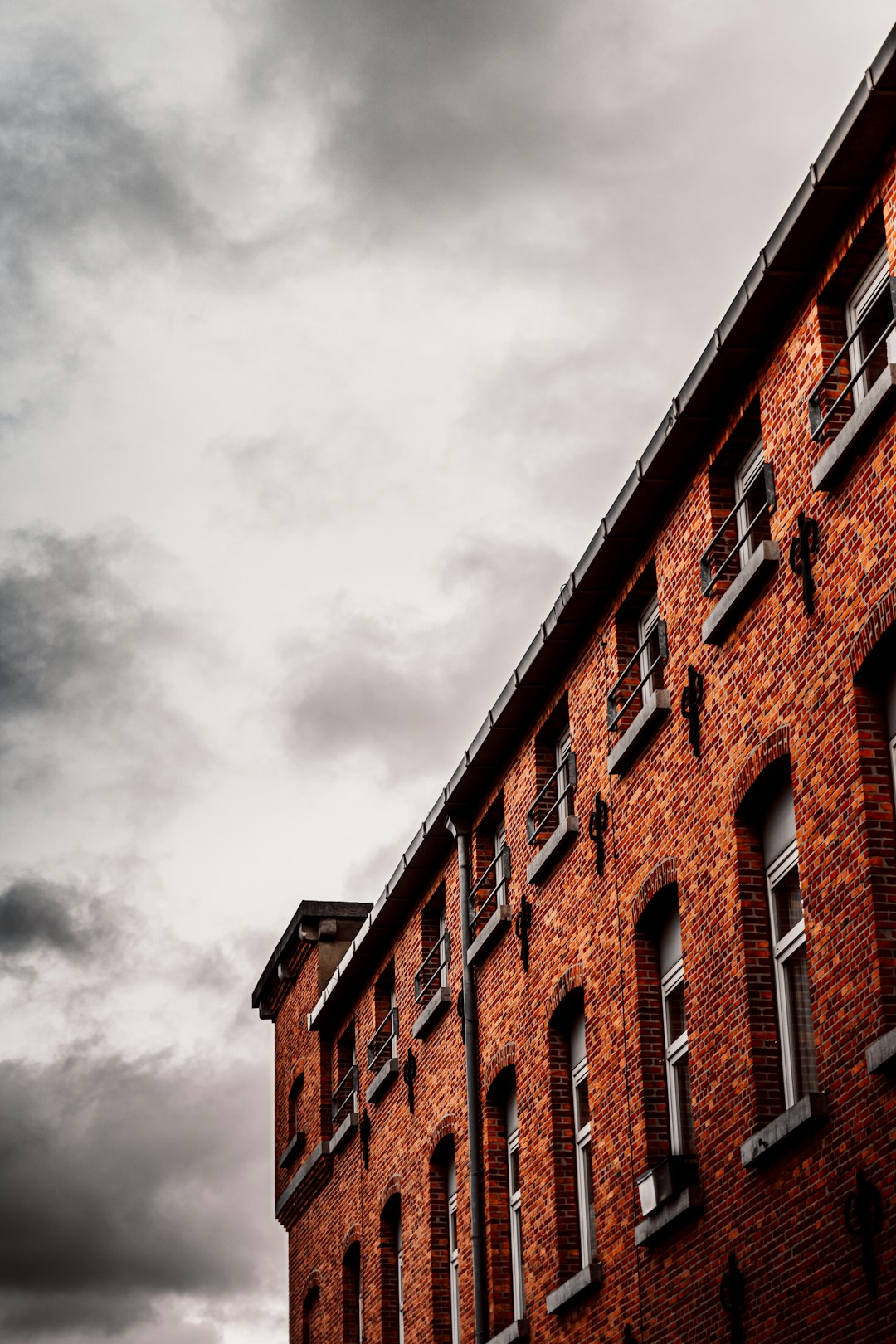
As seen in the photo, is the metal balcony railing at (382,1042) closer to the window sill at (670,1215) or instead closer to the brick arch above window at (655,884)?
the brick arch above window at (655,884)

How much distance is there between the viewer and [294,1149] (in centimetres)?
3136

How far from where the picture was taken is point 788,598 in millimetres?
14039

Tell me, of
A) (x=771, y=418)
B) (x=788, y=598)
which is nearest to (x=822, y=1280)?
(x=788, y=598)

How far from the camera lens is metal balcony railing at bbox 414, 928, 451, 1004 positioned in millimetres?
23500

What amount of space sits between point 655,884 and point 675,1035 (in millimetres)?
1264

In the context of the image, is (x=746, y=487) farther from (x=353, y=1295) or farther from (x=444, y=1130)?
(x=353, y=1295)

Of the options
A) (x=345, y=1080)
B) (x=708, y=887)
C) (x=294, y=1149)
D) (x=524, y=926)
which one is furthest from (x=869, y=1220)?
(x=294, y=1149)

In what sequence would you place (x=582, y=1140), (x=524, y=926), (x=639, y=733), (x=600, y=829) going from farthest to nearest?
(x=524, y=926), (x=582, y=1140), (x=600, y=829), (x=639, y=733)

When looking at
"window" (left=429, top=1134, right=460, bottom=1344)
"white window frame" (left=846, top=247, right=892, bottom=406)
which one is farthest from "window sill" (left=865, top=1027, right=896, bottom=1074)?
"window" (left=429, top=1134, right=460, bottom=1344)

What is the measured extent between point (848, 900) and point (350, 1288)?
16.7m

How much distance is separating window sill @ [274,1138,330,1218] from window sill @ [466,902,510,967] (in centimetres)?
811

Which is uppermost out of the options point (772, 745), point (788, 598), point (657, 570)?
point (657, 570)

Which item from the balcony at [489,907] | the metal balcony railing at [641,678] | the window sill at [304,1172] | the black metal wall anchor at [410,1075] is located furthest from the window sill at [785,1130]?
the window sill at [304,1172]

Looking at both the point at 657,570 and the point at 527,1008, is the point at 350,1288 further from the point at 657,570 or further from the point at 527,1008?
the point at 657,570
